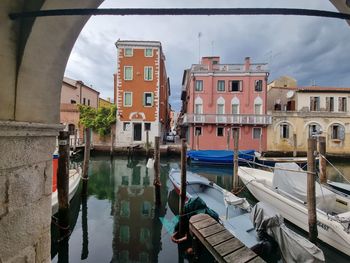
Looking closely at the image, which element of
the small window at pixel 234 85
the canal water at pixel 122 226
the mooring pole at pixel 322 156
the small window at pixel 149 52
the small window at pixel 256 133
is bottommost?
the canal water at pixel 122 226

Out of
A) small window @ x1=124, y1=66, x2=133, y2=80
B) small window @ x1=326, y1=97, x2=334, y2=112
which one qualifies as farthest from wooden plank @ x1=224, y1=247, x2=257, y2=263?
small window @ x1=326, y1=97, x2=334, y2=112

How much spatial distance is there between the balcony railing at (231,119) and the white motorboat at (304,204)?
42.5 ft

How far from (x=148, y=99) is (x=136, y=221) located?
16.5m

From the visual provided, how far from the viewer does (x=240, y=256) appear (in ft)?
10.5

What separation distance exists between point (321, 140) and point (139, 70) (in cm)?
1820

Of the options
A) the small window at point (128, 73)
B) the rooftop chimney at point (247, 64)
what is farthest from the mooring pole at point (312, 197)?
the small window at point (128, 73)

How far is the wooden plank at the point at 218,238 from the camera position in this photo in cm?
357

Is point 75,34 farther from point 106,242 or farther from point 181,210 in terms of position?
point 106,242

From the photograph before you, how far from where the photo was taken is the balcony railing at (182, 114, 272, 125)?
2034cm

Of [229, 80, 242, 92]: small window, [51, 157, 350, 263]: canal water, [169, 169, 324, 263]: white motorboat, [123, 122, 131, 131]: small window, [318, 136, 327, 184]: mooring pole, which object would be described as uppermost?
[229, 80, 242, 92]: small window

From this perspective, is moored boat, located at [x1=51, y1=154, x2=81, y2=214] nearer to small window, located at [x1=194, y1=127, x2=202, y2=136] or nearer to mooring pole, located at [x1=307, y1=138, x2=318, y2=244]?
mooring pole, located at [x1=307, y1=138, x2=318, y2=244]

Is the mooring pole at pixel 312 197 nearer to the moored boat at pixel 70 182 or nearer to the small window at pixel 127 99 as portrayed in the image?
the moored boat at pixel 70 182

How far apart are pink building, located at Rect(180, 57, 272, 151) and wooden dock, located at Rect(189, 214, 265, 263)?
16.7 metres

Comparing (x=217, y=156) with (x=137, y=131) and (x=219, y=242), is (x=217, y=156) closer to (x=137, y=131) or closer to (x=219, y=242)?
(x=137, y=131)
